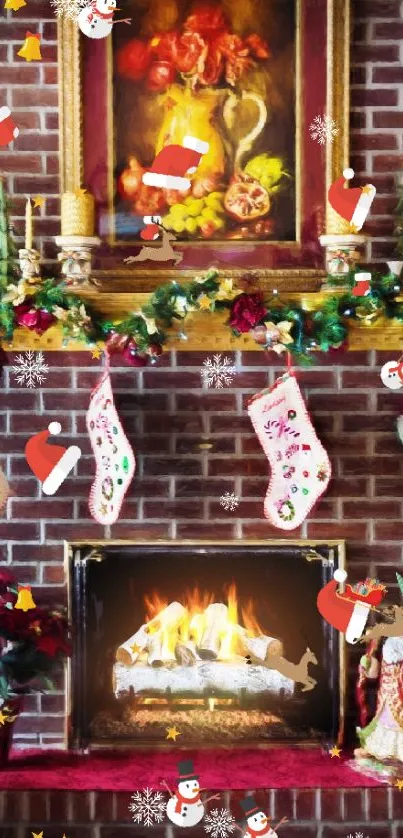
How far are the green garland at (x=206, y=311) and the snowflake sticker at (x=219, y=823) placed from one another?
1434 mm

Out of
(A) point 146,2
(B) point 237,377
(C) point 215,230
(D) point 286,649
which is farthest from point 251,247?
(D) point 286,649

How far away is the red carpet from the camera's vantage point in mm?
2975

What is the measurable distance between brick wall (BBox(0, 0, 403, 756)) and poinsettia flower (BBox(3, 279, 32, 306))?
0.82ft

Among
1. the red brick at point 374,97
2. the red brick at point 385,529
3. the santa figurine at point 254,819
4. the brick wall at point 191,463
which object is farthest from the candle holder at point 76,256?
the santa figurine at point 254,819

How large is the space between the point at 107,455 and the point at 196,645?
733 mm

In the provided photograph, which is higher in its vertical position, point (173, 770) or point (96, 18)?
point (96, 18)

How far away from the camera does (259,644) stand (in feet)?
10.6

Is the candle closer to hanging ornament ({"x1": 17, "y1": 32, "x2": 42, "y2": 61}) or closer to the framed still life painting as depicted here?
the framed still life painting

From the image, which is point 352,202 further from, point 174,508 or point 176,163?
point 174,508

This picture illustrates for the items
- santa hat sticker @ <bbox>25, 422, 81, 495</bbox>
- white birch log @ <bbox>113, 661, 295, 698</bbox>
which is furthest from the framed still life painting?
white birch log @ <bbox>113, 661, 295, 698</bbox>

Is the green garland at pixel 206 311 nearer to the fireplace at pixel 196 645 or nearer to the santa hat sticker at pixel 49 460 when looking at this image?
the santa hat sticker at pixel 49 460

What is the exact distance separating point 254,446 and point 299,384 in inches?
10.1

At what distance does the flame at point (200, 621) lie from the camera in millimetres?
3250

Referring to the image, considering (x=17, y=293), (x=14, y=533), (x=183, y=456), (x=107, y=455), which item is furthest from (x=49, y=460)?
(x=17, y=293)
